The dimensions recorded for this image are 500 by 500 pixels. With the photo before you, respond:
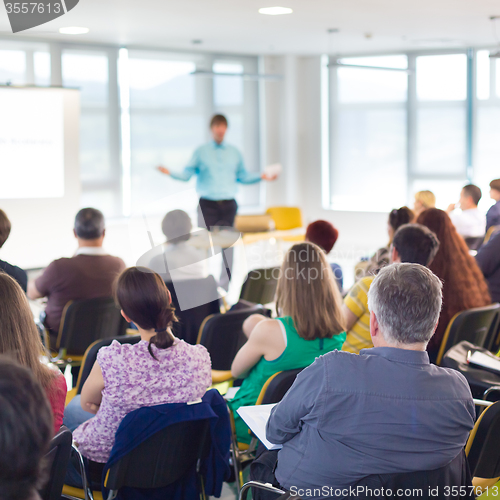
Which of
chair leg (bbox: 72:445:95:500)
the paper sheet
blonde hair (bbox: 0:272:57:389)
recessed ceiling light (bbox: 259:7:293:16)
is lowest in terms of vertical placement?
chair leg (bbox: 72:445:95:500)

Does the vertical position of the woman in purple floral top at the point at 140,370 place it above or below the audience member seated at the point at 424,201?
below

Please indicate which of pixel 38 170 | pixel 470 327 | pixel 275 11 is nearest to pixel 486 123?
pixel 275 11

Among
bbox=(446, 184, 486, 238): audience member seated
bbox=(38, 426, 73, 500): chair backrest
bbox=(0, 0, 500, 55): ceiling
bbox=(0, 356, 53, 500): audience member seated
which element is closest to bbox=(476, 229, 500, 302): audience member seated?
bbox=(446, 184, 486, 238): audience member seated

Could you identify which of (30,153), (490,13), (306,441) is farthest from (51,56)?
(306,441)

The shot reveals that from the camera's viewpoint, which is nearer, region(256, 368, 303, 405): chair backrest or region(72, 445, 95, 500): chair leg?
region(72, 445, 95, 500): chair leg

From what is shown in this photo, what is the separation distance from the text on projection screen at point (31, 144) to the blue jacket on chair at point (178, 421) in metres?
5.50

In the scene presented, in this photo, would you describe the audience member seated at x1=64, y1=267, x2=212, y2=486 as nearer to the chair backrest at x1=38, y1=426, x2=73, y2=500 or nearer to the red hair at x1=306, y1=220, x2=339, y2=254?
the chair backrest at x1=38, y1=426, x2=73, y2=500

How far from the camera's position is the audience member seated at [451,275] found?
3.44m

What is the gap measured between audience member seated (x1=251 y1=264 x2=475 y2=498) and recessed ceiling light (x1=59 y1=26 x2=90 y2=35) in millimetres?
6348

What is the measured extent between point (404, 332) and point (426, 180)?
8.48 meters

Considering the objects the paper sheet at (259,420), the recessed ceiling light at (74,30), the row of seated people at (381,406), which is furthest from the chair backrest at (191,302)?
the recessed ceiling light at (74,30)

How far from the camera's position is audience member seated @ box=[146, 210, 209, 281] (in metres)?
3.51

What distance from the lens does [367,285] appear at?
2980mm

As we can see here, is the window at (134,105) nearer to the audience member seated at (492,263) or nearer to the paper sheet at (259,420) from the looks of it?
the audience member seated at (492,263)
